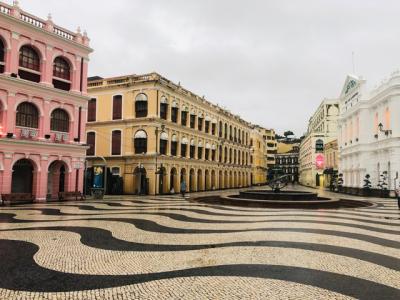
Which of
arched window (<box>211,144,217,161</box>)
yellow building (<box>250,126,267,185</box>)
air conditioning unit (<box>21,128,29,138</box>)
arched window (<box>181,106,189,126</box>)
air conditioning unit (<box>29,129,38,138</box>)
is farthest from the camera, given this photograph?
yellow building (<box>250,126,267,185</box>)

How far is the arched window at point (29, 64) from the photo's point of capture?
2531cm

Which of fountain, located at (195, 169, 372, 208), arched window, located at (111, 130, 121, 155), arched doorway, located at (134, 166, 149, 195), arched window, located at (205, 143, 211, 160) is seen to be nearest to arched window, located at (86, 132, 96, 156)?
arched window, located at (111, 130, 121, 155)

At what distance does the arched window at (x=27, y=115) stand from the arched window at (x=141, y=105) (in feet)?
46.1

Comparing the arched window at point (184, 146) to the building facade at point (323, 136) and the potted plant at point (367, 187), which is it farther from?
the building facade at point (323, 136)

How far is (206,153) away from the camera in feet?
172

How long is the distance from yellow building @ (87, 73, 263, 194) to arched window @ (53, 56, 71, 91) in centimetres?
1073

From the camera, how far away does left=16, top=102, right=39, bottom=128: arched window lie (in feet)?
82.7

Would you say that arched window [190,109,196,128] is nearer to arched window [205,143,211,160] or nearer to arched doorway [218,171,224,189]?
arched window [205,143,211,160]

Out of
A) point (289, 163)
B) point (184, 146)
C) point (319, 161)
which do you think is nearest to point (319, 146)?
point (319, 161)

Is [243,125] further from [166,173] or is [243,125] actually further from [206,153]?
[166,173]

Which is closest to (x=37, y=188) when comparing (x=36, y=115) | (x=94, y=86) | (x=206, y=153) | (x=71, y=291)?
(x=36, y=115)

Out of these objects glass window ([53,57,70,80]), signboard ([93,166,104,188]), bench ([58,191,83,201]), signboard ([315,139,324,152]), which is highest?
glass window ([53,57,70,80])

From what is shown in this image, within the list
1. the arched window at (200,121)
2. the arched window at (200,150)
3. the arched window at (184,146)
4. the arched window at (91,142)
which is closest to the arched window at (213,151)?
the arched window at (200,150)

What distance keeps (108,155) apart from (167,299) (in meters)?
35.9
